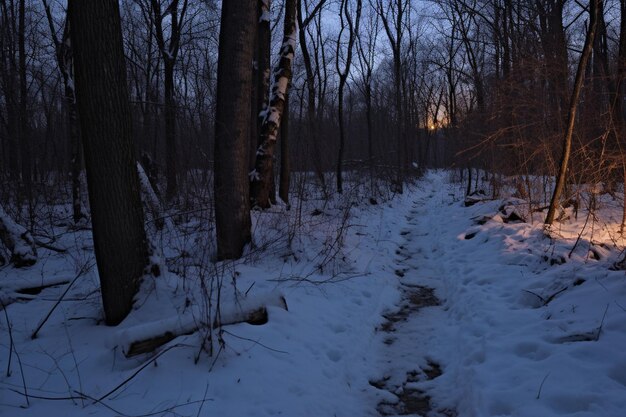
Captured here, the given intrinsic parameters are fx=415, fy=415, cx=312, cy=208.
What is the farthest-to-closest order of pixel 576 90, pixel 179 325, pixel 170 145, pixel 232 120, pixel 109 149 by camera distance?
pixel 170 145 → pixel 576 90 → pixel 232 120 → pixel 109 149 → pixel 179 325

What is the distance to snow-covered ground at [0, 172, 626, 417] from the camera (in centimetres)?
297

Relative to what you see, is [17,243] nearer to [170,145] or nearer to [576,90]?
[170,145]

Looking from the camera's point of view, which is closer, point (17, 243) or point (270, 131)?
point (17, 243)

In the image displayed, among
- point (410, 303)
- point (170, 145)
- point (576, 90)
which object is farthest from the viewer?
point (170, 145)

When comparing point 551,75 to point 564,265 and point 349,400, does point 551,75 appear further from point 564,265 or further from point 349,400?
point 349,400

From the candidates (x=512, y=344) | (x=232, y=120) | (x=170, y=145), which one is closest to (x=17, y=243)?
(x=232, y=120)

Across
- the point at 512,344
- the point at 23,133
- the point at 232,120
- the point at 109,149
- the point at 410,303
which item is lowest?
the point at 410,303

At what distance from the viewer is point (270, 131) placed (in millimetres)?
8555

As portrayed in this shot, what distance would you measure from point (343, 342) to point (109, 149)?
2947 mm

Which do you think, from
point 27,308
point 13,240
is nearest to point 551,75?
point 27,308

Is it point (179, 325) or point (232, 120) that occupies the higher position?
point (232, 120)

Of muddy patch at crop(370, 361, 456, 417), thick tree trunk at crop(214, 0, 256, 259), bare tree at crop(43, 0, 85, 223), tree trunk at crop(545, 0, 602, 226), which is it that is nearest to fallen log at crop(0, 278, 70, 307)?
thick tree trunk at crop(214, 0, 256, 259)

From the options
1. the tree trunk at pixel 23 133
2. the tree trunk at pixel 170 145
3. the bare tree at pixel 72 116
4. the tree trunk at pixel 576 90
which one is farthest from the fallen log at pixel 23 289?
the tree trunk at pixel 576 90

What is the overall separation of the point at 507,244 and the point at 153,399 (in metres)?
6.21
